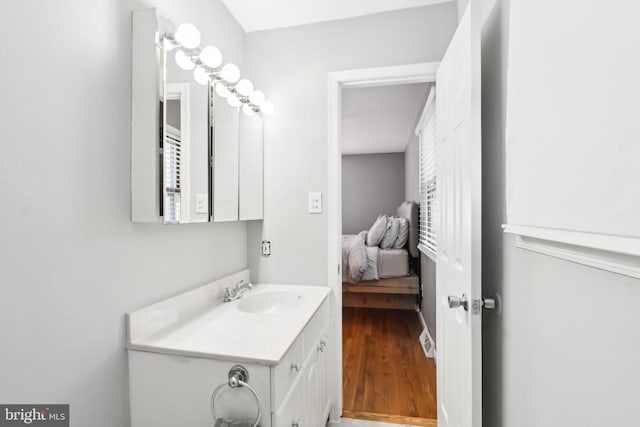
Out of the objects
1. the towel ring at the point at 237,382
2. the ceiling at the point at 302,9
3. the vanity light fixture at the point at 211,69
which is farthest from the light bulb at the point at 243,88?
the towel ring at the point at 237,382

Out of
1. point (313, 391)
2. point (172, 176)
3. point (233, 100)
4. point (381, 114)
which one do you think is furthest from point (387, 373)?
point (381, 114)

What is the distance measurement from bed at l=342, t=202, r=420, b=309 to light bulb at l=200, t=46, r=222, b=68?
2645 millimetres

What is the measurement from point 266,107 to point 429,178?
69.6 inches

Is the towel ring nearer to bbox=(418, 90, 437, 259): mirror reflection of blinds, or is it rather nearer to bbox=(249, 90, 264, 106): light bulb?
bbox=(249, 90, 264, 106): light bulb

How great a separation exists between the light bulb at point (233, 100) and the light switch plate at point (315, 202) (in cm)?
66

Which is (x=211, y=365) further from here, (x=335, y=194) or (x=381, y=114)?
(x=381, y=114)

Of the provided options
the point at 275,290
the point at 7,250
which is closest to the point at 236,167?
the point at 275,290

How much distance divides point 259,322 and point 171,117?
89 centimetres

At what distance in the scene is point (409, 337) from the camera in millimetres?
2982

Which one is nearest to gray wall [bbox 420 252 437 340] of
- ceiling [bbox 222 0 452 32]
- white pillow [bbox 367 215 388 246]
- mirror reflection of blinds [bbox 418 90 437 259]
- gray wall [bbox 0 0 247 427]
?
mirror reflection of blinds [bbox 418 90 437 259]

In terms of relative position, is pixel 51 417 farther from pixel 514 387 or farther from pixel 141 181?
pixel 514 387

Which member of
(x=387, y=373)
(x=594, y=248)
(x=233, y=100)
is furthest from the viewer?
(x=387, y=373)

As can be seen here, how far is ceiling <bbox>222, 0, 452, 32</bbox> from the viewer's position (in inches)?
65.8

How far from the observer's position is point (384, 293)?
3762 mm
